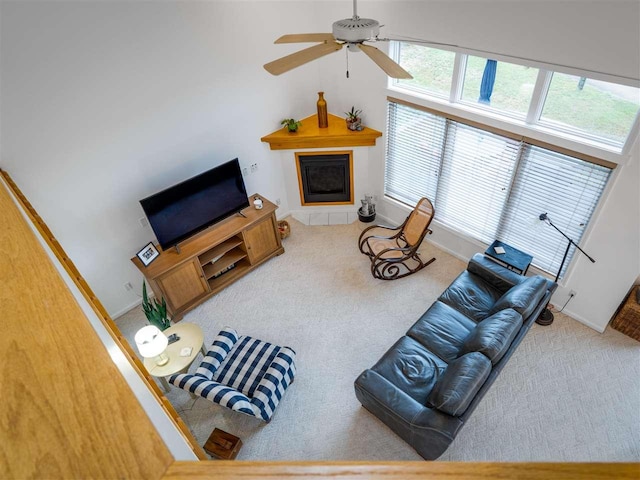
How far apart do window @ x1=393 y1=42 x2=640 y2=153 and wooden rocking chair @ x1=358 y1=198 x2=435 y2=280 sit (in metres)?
1.42

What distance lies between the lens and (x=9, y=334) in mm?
727

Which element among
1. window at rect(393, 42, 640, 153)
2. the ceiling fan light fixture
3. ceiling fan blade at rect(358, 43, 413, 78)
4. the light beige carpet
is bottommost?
the light beige carpet

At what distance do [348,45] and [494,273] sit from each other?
3143mm

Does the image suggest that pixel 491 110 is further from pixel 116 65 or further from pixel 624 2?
pixel 116 65

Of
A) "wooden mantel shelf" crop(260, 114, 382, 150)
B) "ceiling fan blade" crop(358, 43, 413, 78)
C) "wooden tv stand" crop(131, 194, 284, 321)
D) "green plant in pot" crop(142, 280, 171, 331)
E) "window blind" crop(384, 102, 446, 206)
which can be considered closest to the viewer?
"ceiling fan blade" crop(358, 43, 413, 78)

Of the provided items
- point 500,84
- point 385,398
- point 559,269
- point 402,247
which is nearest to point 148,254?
point 385,398

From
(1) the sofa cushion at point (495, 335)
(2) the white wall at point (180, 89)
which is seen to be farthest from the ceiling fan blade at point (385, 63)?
(1) the sofa cushion at point (495, 335)

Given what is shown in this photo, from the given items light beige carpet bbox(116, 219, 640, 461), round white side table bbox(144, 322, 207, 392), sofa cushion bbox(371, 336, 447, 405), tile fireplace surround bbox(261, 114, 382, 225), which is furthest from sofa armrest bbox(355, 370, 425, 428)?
tile fireplace surround bbox(261, 114, 382, 225)

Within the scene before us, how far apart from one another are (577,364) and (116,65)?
5.87m

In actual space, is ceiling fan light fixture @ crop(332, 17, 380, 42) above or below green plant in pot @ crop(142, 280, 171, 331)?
above

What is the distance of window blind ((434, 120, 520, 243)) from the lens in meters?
4.58

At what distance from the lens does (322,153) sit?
5922 millimetres

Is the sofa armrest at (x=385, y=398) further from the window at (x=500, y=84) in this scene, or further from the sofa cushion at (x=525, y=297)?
the window at (x=500, y=84)

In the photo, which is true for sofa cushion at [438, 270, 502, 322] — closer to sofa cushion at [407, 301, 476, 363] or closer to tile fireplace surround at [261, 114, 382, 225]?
sofa cushion at [407, 301, 476, 363]
